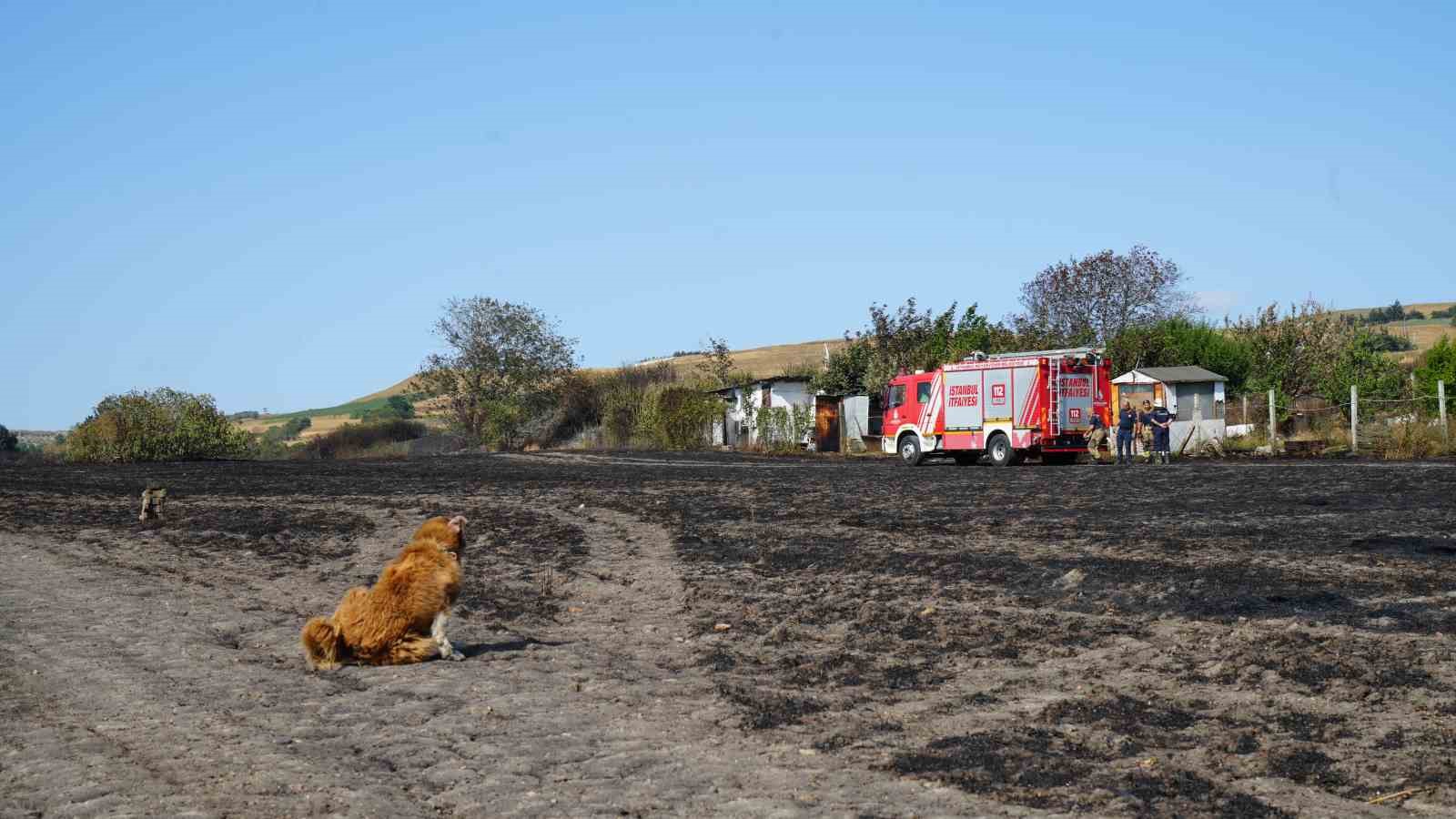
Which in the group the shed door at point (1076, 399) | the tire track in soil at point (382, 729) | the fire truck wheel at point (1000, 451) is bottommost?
the tire track in soil at point (382, 729)

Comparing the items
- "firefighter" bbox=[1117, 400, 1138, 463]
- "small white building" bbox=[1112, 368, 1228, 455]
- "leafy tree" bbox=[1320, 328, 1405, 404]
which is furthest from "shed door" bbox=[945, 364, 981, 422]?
"leafy tree" bbox=[1320, 328, 1405, 404]

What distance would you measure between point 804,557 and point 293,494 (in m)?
14.7

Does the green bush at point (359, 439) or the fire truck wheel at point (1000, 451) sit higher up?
the green bush at point (359, 439)

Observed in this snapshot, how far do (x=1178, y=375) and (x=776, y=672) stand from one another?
50.6 m

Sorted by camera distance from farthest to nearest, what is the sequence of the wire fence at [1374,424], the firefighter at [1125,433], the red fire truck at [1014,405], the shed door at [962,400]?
the shed door at [962,400]
the red fire truck at [1014,405]
the firefighter at [1125,433]
the wire fence at [1374,424]

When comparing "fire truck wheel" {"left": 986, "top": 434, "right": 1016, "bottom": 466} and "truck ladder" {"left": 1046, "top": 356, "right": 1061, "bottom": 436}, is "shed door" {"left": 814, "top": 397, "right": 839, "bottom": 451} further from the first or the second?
"truck ladder" {"left": 1046, "top": 356, "right": 1061, "bottom": 436}

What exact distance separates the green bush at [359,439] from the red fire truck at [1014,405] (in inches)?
1550

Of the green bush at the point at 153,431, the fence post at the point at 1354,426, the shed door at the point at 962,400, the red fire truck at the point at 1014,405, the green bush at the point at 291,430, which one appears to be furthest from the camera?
the green bush at the point at 291,430

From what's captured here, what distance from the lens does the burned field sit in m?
5.65

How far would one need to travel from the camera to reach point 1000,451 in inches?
1336

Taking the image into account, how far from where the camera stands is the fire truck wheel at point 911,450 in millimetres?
36375

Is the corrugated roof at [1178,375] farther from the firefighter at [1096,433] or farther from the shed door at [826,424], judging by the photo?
the firefighter at [1096,433]

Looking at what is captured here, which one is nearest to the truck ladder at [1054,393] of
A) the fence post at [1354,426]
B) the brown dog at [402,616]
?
the fence post at [1354,426]

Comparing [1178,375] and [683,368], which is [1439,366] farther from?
[683,368]
